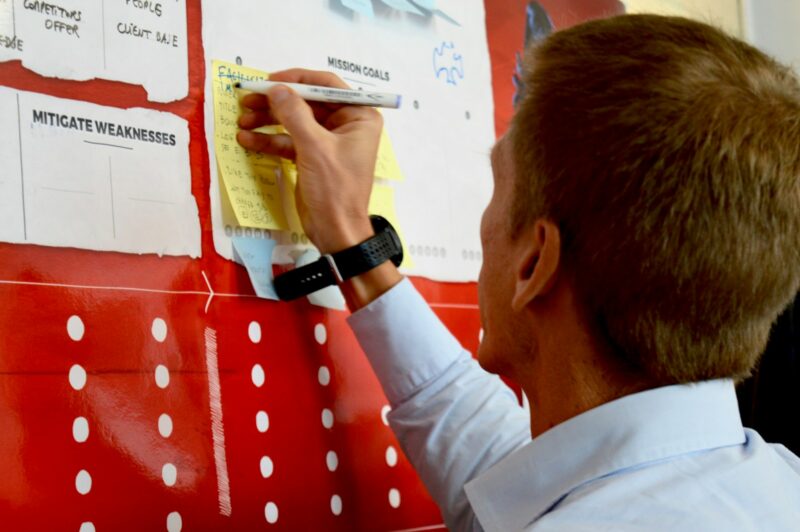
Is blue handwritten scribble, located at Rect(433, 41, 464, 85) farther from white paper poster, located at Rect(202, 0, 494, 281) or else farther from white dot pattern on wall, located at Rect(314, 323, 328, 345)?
white dot pattern on wall, located at Rect(314, 323, 328, 345)

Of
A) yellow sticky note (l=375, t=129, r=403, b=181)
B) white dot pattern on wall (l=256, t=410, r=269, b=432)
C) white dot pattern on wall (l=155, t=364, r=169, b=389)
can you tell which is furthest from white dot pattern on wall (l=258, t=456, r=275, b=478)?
yellow sticky note (l=375, t=129, r=403, b=181)

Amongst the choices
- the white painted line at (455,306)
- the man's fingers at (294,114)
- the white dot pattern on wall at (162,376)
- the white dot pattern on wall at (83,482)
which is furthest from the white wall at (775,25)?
the white dot pattern on wall at (83,482)

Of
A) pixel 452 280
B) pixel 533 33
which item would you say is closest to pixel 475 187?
pixel 452 280

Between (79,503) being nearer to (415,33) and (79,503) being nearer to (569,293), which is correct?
(569,293)

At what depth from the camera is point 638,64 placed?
0.81 metres

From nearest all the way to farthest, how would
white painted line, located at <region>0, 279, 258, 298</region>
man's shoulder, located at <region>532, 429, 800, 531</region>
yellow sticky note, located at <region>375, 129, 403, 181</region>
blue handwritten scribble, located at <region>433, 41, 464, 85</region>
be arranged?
man's shoulder, located at <region>532, 429, 800, 531</region> → white painted line, located at <region>0, 279, 258, 298</region> → yellow sticky note, located at <region>375, 129, 403, 181</region> → blue handwritten scribble, located at <region>433, 41, 464, 85</region>

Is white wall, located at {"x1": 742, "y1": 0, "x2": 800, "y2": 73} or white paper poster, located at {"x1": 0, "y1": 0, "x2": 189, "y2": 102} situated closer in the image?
white paper poster, located at {"x1": 0, "y1": 0, "x2": 189, "y2": 102}

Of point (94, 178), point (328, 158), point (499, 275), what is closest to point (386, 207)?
point (328, 158)

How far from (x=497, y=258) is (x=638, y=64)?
8.5 inches

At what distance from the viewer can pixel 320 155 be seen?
0.99 meters

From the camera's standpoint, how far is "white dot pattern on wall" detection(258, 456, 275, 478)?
0.96 metres

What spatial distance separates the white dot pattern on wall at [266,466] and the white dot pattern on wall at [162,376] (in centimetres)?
13

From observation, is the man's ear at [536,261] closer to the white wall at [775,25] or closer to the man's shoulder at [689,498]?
the man's shoulder at [689,498]

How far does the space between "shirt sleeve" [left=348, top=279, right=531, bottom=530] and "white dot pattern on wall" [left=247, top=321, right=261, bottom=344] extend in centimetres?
10
